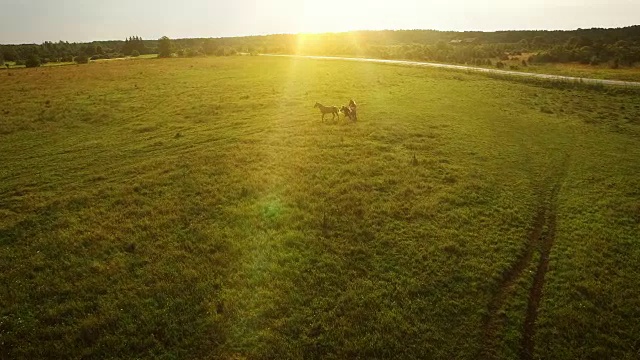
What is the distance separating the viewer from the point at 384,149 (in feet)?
86.6

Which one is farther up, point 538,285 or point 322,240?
point 322,240

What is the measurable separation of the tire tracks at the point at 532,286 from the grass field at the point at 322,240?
0.07 metres

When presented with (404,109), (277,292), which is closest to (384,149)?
(404,109)

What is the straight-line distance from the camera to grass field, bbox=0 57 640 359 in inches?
472

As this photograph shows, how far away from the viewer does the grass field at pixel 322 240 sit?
12.0 m

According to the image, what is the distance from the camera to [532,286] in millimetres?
14039

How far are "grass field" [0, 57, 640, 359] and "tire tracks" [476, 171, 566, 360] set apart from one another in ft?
0.24

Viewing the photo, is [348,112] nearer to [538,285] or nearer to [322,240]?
[322,240]

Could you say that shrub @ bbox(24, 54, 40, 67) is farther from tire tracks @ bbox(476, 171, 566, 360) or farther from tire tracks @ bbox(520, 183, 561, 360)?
tire tracks @ bbox(520, 183, 561, 360)

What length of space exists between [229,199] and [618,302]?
15.5 metres

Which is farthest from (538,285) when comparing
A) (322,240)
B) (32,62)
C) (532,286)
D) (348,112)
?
(32,62)

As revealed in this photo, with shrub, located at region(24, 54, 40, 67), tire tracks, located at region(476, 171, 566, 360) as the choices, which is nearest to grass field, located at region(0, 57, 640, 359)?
tire tracks, located at region(476, 171, 566, 360)

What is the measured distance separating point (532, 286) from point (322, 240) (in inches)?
297

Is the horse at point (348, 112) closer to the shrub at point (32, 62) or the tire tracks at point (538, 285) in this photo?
the tire tracks at point (538, 285)
